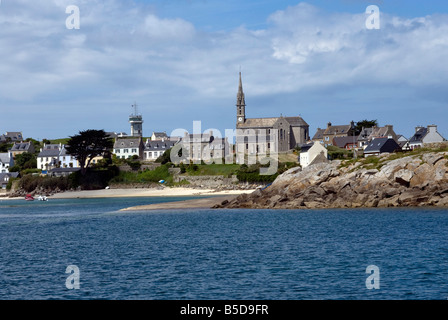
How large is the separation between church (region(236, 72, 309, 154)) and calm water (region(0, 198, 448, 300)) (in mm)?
80474

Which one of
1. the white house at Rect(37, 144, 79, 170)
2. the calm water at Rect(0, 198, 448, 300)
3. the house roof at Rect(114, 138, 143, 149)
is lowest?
the calm water at Rect(0, 198, 448, 300)

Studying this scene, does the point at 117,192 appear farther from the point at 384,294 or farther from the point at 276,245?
the point at 384,294

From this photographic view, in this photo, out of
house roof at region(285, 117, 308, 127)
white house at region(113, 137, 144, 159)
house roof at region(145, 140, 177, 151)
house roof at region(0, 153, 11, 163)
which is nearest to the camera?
house roof at region(285, 117, 308, 127)

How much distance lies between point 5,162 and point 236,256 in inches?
4727

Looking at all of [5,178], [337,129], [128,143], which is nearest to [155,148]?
[128,143]

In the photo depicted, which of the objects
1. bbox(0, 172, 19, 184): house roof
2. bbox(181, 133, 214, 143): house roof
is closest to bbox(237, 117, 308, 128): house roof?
bbox(181, 133, 214, 143): house roof

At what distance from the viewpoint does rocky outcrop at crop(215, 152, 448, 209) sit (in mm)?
58625

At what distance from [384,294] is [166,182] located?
311 feet

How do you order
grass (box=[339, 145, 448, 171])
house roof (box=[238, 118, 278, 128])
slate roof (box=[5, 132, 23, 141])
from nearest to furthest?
grass (box=[339, 145, 448, 171]) → house roof (box=[238, 118, 278, 128]) → slate roof (box=[5, 132, 23, 141])

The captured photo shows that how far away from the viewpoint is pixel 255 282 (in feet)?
88.9

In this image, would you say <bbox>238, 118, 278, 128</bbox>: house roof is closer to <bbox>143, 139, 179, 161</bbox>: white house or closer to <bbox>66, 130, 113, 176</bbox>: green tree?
<bbox>143, 139, 179, 161</bbox>: white house

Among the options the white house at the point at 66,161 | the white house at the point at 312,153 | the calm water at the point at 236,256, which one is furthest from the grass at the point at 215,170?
the calm water at the point at 236,256

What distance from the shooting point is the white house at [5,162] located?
14141cm

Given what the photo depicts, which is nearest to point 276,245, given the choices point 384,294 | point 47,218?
point 384,294
